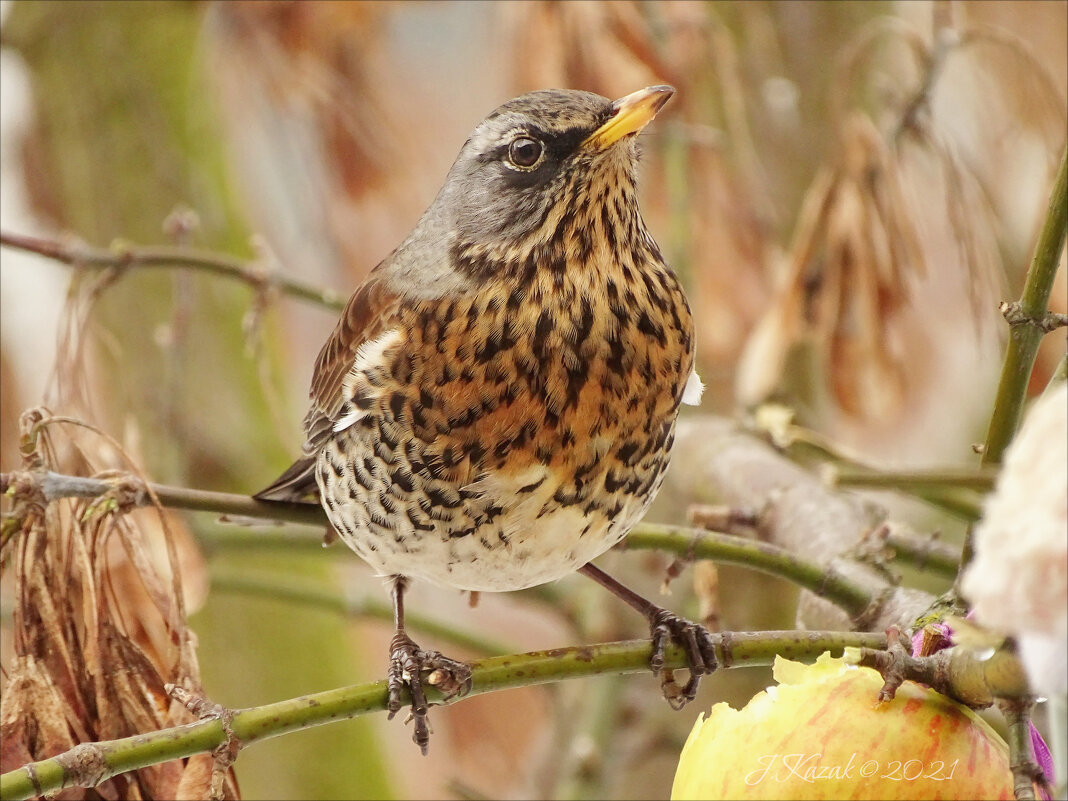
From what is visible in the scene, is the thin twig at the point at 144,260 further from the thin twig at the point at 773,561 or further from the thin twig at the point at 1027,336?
the thin twig at the point at 1027,336

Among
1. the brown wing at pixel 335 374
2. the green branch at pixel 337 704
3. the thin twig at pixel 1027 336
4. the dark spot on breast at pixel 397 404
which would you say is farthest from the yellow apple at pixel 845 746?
the brown wing at pixel 335 374

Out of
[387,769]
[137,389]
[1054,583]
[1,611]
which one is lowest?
[387,769]

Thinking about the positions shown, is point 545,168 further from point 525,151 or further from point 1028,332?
point 1028,332

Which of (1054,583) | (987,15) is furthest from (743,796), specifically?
(987,15)

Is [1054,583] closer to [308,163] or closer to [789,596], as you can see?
[789,596]

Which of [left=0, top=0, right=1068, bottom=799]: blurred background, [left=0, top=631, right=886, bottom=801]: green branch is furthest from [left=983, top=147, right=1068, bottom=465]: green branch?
[left=0, top=0, right=1068, bottom=799]: blurred background

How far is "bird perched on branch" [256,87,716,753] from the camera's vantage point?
141cm

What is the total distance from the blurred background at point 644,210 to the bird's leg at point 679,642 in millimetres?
550

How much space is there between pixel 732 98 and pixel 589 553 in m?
1.10

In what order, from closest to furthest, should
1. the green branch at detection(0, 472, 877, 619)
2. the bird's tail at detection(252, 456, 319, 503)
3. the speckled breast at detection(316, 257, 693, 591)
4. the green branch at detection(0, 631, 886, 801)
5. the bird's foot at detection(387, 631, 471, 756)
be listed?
1. the green branch at detection(0, 631, 886, 801)
2. the bird's foot at detection(387, 631, 471, 756)
3. the green branch at detection(0, 472, 877, 619)
4. the speckled breast at detection(316, 257, 693, 591)
5. the bird's tail at detection(252, 456, 319, 503)

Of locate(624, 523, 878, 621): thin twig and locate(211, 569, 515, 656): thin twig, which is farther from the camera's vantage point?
locate(211, 569, 515, 656): thin twig

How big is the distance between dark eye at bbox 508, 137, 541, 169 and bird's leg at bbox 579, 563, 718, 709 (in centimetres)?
56

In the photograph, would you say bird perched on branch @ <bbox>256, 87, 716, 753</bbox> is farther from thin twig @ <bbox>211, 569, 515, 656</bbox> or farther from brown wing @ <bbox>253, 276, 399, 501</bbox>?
thin twig @ <bbox>211, 569, 515, 656</bbox>

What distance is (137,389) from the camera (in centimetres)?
262
